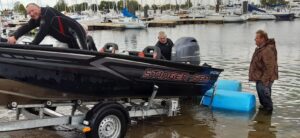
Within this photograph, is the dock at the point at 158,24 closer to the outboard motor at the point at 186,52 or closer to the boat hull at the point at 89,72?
the outboard motor at the point at 186,52

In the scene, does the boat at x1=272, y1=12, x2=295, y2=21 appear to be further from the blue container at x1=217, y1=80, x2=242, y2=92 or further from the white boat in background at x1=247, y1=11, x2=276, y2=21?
the blue container at x1=217, y1=80, x2=242, y2=92

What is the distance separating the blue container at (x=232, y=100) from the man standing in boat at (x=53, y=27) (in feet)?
10.7

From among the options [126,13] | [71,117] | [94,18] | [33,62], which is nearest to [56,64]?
[33,62]

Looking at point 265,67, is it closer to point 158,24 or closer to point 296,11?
point 158,24

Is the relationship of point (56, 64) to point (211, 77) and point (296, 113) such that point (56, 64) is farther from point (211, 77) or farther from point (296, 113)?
point (296, 113)

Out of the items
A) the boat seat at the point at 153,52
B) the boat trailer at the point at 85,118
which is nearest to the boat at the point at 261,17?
the boat seat at the point at 153,52

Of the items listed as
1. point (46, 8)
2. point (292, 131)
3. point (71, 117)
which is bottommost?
point (292, 131)

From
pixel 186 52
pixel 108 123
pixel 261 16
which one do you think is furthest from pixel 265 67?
pixel 261 16

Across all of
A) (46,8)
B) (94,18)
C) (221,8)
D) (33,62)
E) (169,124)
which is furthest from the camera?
(221,8)

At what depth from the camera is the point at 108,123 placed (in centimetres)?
584

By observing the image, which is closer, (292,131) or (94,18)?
(292,131)

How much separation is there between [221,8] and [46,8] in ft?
308

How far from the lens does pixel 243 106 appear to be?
25.7 feet

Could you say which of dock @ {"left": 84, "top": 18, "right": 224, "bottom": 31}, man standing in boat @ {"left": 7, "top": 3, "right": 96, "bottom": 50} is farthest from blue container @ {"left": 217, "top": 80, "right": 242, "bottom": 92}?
dock @ {"left": 84, "top": 18, "right": 224, "bottom": 31}
